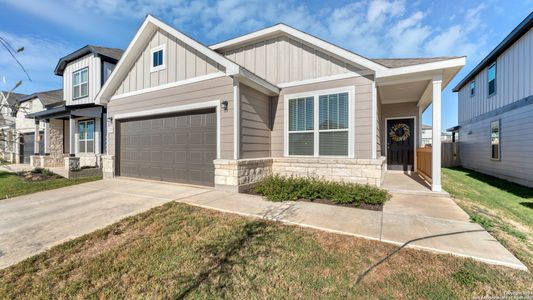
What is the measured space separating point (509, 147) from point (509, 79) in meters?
2.99

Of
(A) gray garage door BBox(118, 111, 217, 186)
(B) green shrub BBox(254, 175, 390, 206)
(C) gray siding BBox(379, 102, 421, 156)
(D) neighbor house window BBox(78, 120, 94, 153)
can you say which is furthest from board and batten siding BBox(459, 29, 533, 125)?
(D) neighbor house window BBox(78, 120, 94, 153)

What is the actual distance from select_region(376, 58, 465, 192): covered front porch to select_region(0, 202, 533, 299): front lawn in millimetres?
4149

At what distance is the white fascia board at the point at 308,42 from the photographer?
6.16 meters

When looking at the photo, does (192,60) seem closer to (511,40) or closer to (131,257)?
(131,257)

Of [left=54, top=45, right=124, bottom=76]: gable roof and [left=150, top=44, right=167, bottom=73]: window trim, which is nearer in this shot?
[left=150, top=44, right=167, bottom=73]: window trim

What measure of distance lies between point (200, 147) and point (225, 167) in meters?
→ 1.31

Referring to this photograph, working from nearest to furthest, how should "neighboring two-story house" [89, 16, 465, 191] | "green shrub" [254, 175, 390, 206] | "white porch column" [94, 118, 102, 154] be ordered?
"green shrub" [254, 175, 390, 206]
"neighboring two-story house" [89, 16, 465, 191]
"white porch column" [94, 118, 102, 154]

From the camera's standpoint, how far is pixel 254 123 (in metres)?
6.88

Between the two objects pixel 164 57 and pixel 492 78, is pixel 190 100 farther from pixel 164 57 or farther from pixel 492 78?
pixel 492 78

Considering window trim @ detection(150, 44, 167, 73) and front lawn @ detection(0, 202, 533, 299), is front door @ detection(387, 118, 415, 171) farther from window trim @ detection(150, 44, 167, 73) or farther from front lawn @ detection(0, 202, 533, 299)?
window trim @ detection(150, 44, 167, 73)

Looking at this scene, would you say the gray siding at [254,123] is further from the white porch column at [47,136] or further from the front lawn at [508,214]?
the white porch column at [47,136]

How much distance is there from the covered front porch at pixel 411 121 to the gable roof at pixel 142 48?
337 cm

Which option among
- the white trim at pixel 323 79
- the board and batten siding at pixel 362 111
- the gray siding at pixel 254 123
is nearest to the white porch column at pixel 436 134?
the board and batten siding at pixel 362 111

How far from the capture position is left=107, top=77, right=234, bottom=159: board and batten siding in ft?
20.7
